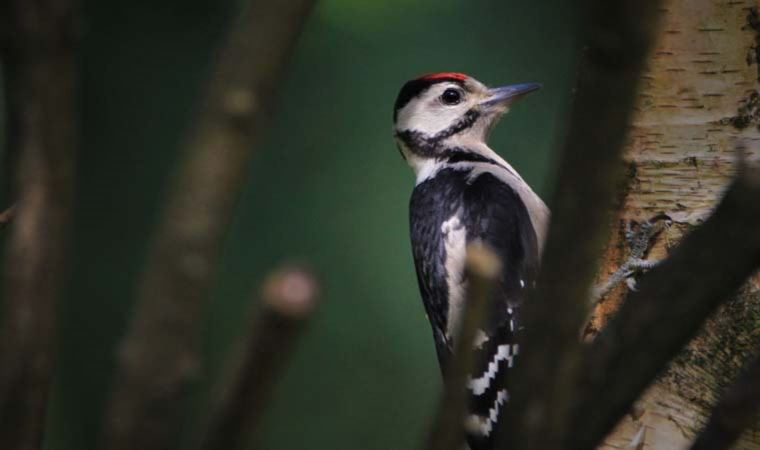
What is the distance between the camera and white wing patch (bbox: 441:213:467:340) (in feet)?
9.93

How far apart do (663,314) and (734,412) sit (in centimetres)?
10

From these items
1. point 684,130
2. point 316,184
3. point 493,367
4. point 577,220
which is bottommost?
point 316,184

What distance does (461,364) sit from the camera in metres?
0.81

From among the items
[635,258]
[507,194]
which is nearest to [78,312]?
[507,194]

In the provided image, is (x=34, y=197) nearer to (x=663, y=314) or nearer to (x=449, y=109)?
(x=663, y=314)

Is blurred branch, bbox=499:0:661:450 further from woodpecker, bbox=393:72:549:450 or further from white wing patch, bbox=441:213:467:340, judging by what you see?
white wing patch, bbox=441:213:467:340

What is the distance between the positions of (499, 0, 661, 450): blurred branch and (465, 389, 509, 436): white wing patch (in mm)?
1952

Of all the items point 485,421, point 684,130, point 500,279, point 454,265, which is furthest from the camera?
point 454,265

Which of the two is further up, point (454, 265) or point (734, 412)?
point (734, 412)

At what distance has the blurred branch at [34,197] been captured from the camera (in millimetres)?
819

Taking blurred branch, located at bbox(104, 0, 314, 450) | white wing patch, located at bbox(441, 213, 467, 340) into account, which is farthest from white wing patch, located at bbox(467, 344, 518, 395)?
blurred branch, located at bbox(104, 0, 314, 450)

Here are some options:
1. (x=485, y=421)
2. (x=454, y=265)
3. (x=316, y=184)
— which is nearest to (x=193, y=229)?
(x=485, y=421)

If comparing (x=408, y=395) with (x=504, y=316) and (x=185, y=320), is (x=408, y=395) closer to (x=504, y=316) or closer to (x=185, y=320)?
(x=504, y=316)

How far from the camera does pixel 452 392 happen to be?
31.6 inches
